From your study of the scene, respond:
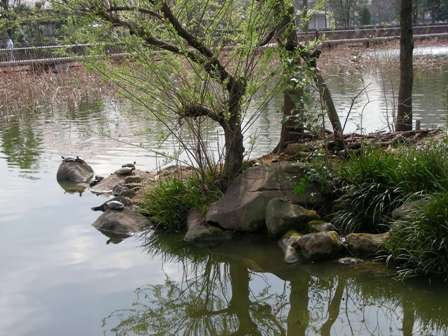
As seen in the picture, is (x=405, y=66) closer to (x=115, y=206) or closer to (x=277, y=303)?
(x=115, y=206)

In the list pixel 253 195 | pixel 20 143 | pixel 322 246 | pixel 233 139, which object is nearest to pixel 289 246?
pixel 322 246

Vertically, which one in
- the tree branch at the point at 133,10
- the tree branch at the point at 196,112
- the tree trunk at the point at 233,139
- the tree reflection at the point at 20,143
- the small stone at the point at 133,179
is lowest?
the small stone at the point at 133,179

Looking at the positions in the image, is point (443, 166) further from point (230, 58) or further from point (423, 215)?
point (230, 58)

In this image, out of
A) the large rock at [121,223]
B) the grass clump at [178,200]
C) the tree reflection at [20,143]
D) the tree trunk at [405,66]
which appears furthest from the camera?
the tree reflection at [20,143]

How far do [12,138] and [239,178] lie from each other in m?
8.65

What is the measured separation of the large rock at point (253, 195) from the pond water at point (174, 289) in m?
0.21

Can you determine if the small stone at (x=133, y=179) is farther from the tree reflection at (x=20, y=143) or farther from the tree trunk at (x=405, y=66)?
the tree trunk at (x=405, y=66)

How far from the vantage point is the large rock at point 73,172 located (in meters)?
10.7

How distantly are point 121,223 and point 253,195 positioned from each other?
170 cm

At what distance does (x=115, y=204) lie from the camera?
8.26 m

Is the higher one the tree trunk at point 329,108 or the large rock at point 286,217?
the tree trunk at point 329,108

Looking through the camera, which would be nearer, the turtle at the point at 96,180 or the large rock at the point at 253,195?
the large rock at the point at 253,195

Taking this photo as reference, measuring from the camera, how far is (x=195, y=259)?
6957 millimetres

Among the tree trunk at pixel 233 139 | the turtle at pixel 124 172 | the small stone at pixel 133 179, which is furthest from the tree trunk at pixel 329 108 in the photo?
the turtle at pixel 124 172
